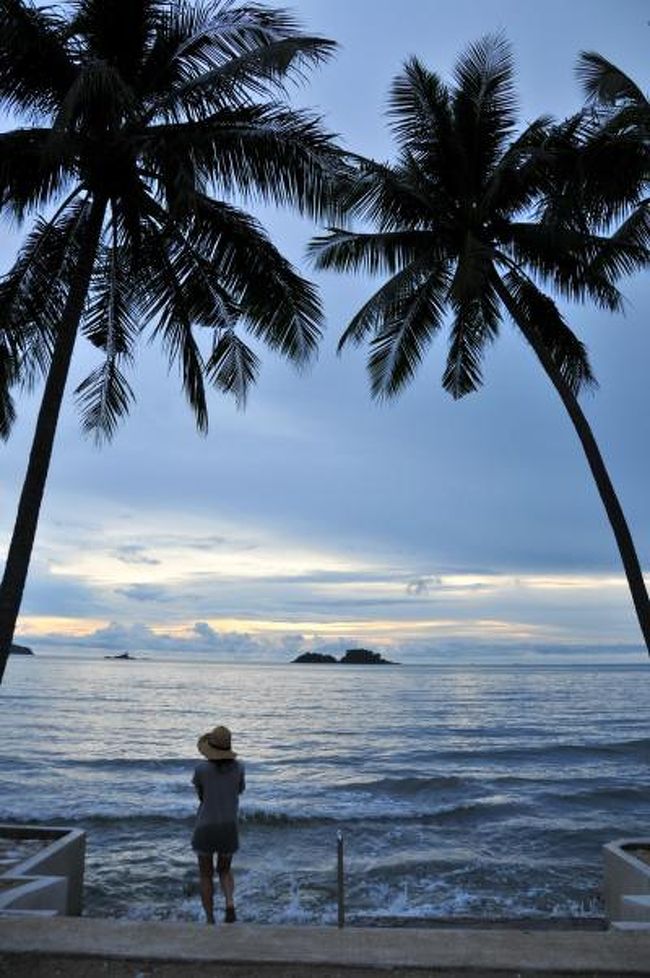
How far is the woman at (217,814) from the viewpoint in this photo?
23.6 ft

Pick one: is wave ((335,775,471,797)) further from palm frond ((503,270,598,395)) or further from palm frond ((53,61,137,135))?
palm frond ((53,61,137,135))

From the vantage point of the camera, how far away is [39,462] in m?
7.98

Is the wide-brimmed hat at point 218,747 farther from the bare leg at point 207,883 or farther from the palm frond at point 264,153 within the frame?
the palm frond at point 264,153

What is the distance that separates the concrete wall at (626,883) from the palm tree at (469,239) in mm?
5834

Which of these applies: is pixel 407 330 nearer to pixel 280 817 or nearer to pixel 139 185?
pixel 139 185

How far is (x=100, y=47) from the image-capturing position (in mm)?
9555

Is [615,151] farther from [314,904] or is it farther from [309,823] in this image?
[309,823]

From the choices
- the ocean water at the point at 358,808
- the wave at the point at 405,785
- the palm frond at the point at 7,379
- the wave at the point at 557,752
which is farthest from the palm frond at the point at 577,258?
the wave at the point at 557,752

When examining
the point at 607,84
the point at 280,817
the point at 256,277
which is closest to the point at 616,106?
the point at 607,84

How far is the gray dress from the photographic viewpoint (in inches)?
283

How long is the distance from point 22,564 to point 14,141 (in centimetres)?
450

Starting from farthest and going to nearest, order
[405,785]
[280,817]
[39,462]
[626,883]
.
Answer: [405,785] < [280,817] < [39,462] < [626,883]

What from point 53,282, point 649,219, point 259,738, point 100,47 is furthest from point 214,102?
point 259,738

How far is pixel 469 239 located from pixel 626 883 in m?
8.49
